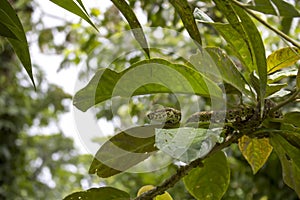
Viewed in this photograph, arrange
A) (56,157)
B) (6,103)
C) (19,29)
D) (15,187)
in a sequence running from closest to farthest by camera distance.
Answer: (19,29) < (15,187) < (6,103) < (56,157)

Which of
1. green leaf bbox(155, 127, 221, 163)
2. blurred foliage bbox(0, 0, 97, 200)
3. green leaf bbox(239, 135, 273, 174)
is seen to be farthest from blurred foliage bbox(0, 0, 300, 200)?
green leaf bbox(155, 127, 221, 163)

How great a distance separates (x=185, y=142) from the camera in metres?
0.41

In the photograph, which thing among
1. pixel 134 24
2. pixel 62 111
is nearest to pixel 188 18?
pixel 134 24

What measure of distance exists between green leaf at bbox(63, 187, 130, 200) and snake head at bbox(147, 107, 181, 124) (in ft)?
0.32

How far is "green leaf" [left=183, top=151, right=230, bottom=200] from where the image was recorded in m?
0.54

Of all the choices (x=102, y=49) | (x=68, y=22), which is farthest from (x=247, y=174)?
(x=68, y=22)

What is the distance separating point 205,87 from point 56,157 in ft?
9.64

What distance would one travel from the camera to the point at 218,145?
0.48m

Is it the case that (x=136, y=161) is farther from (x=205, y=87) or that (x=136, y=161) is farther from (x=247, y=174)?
(x=247, y=174)

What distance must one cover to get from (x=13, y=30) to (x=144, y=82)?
0.12 meters

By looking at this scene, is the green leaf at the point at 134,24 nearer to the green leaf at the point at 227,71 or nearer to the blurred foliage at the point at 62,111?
the green leaf at the point at 227,71

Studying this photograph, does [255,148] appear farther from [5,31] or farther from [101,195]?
[5,31]

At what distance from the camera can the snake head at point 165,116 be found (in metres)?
0.46

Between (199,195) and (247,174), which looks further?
(247,174)
